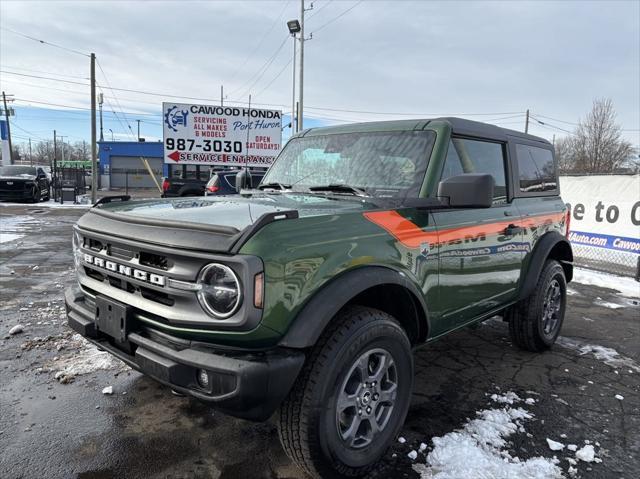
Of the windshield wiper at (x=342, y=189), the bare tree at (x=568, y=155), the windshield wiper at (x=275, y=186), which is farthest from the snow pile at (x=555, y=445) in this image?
the bare tree at (x=568, y=155)

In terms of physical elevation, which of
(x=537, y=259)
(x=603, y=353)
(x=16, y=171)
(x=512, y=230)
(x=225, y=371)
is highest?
(x=16, y=171)

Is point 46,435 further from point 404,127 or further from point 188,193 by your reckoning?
point 188,193

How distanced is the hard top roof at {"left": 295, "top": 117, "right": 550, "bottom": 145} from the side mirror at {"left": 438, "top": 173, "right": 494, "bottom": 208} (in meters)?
0.69

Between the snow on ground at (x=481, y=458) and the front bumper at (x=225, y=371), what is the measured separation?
1101mm

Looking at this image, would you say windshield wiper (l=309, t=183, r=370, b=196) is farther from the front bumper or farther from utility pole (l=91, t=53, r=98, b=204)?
utility pole (l=91, t=53, r=98, b=204)

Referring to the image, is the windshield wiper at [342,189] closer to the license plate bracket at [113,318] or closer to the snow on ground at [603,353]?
the license plate bracket at [113,318]

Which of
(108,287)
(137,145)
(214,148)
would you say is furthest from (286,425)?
(137,145)

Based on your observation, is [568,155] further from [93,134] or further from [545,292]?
[545,292]

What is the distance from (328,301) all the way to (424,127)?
66.7 inches

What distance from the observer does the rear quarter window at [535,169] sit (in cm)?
420

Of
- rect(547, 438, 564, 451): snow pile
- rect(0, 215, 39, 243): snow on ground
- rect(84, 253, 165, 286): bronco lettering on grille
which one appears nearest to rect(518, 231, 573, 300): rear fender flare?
rect(547, 438, 564, 451): snow pile

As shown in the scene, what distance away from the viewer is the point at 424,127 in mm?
3320

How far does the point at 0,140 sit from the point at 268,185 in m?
47.3

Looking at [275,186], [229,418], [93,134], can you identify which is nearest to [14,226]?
[93,134]
